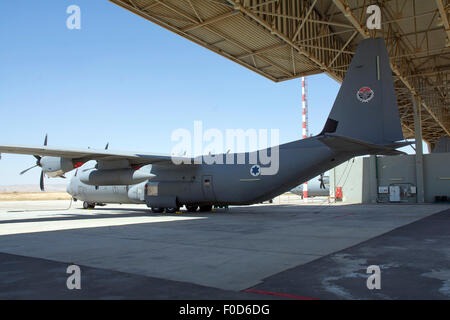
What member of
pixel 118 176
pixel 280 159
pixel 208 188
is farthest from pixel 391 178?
pixel 118 176

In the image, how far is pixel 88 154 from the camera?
17.7 m

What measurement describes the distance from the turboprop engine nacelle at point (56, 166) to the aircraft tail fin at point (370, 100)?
13.7m

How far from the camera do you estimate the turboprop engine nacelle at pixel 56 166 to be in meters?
18.8

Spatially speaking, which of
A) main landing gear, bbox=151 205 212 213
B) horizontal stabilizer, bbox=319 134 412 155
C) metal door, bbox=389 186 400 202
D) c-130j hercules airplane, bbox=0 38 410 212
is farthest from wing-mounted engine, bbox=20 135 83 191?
metal door, bbox=389 186 400 202

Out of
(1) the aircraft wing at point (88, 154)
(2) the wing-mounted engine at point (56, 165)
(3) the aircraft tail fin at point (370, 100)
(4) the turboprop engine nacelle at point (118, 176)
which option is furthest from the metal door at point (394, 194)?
(2) the wing-mounted engine at point (56, 165)

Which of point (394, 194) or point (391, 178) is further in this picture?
point (391, 178)

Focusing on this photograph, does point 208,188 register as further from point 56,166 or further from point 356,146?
point 56,166

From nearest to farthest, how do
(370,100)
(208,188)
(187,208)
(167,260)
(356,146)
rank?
(167,260)
(356,146)
(370,100)
(208,188)
(187,208)

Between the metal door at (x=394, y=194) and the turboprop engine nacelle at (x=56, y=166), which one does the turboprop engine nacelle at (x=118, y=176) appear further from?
the metal door at (x=394, y=194)

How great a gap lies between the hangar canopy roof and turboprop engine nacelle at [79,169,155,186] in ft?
26.6

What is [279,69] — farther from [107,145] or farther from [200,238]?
[200,238]

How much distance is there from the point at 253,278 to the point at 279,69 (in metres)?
20.4

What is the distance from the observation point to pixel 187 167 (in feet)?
64.5

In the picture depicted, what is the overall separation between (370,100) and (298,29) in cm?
575
